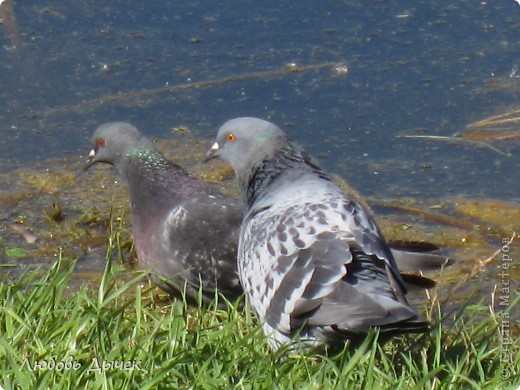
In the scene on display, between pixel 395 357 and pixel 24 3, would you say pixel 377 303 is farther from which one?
pixel 24 3

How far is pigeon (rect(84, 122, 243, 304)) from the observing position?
498 cm

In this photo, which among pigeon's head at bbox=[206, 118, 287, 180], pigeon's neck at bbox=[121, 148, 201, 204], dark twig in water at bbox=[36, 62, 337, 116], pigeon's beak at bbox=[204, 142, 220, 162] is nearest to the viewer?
pigeon's head at bbox=[206, 118, 287, 180]

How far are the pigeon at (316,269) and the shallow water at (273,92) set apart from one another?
1.34 metres

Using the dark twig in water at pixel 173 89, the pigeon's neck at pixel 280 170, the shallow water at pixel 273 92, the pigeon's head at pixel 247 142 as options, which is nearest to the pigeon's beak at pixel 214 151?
the pigeon's head at pixel 247 142

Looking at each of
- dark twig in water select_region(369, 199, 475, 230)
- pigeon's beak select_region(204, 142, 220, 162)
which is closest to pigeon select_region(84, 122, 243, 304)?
pigeon's beak select_region(204, 142, 220, 162)

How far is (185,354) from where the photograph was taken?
12.7 ft

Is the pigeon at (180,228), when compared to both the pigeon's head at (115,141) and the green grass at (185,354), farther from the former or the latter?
the green grass at (185,354)

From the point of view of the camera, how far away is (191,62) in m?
7.18

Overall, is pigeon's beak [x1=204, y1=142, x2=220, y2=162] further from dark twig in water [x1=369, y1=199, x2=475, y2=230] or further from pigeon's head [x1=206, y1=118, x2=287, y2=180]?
dark twig in water [x1=369, y1=199, x2=475, y2=230]

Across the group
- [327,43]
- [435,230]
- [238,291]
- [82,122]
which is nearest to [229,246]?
[238,291]

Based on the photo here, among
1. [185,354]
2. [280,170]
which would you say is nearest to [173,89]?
[280,170]

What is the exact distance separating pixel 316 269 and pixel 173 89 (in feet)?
10.4

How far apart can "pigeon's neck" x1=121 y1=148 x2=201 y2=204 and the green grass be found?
87 centimetres

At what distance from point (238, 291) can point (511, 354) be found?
48.7 inches
